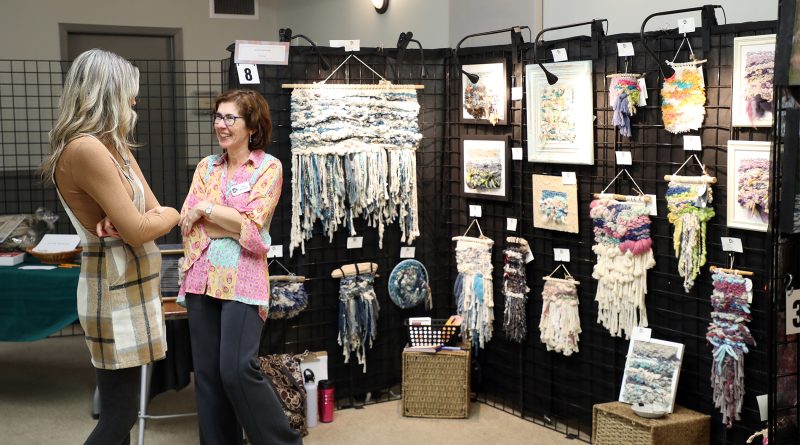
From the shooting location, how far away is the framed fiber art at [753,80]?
3.20 metres

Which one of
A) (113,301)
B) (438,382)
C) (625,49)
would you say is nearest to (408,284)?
(438,382)

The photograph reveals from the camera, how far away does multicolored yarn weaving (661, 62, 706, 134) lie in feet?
11.3

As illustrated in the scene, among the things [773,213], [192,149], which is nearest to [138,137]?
[192,149]

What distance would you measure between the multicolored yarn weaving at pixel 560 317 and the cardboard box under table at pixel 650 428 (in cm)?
45

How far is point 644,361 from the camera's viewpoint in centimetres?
372

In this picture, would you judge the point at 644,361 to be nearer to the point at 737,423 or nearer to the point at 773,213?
the point at 737,423

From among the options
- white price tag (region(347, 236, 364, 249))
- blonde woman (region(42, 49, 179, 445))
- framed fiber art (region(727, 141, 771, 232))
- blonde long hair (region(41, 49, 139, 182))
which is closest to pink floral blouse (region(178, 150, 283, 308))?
blonde woman (region(42, 49, 179, 445))

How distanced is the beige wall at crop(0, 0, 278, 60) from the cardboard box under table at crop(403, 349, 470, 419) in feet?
13.3

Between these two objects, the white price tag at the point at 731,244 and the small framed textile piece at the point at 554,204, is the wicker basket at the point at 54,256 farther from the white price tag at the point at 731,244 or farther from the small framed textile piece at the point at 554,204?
the white price tag at the point at 731,244

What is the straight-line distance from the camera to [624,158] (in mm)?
3783

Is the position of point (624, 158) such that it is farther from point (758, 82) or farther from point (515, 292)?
point (515, 292)

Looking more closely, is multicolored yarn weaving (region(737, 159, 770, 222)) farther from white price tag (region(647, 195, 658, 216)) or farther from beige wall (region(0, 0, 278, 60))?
beige wall (region(0, 0, 278, 60))

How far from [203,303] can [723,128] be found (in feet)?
6.67

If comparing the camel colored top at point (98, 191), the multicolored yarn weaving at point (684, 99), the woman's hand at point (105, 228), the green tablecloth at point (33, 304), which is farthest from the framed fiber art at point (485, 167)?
the woman's hand at point (105, 228)
